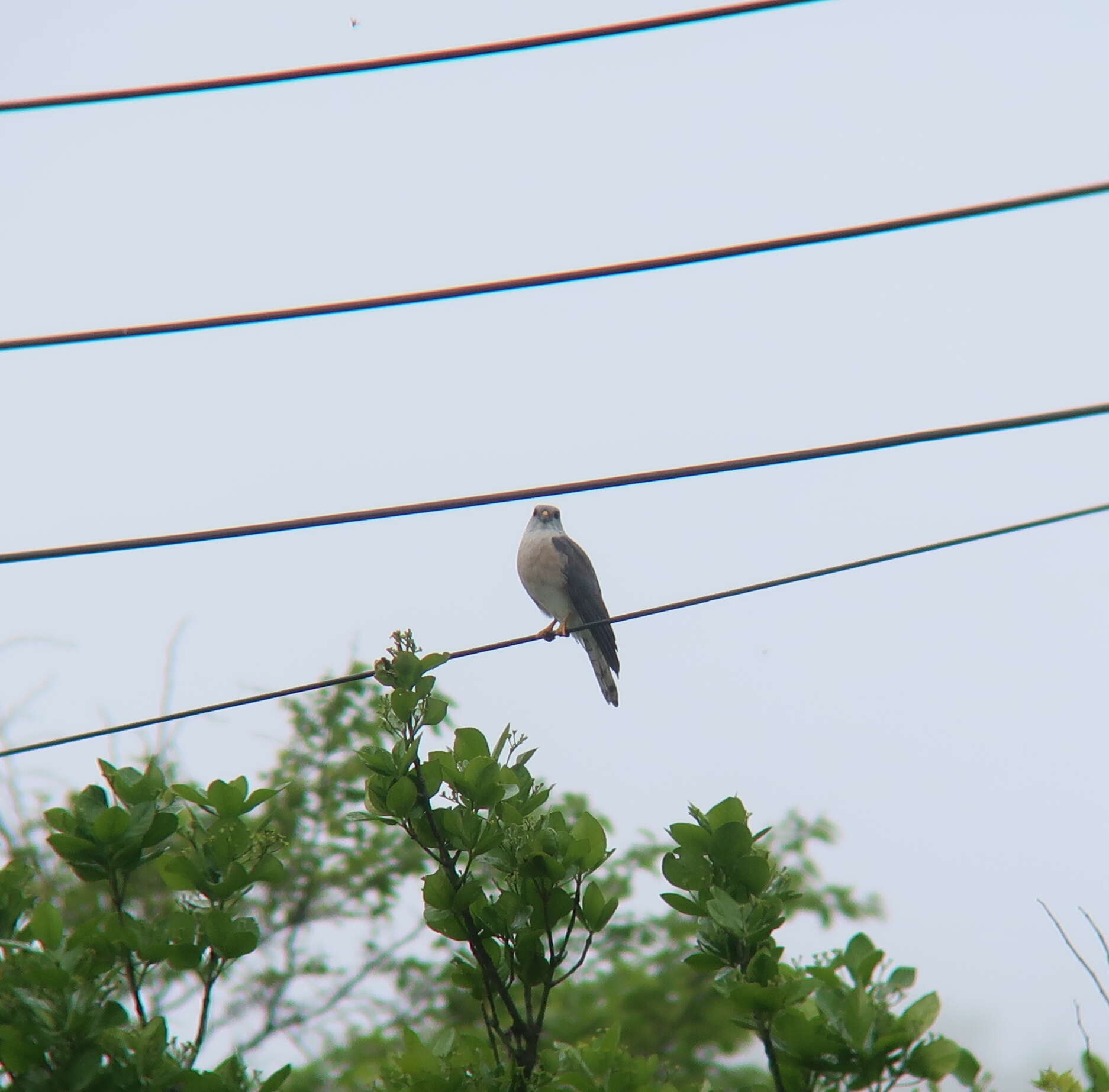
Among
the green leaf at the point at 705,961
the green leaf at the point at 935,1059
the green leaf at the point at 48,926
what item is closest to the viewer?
the green leaf at the point at 935,1059

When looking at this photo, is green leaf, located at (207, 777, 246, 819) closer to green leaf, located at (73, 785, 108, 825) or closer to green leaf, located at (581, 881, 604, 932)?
green leaf, located at (73, 785, 108, 825)

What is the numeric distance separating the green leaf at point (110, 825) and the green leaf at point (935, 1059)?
3.10 metres

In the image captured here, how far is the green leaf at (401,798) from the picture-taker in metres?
4.75

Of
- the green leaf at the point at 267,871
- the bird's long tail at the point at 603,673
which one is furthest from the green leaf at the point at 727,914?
the bird's long tail at the point at 603,673

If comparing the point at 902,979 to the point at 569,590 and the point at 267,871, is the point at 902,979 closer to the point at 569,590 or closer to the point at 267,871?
the point at 267,871

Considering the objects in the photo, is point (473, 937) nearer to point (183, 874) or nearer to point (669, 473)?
point (183, 874)

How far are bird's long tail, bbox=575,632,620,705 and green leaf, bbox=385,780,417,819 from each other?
4.94 metres

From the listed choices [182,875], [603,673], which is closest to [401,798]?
[182,875]

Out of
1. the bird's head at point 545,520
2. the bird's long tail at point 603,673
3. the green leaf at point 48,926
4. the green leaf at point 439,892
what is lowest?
the green leaf at point 439,892

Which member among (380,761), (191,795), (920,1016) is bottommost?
(920,1016)

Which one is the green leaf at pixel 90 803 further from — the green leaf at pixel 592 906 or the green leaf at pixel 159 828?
the green leaf at pixel 592 906

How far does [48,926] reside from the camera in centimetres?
474

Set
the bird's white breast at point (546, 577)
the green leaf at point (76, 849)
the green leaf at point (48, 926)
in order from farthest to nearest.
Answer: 1. the bird's white breast at point (546, 577)
2. the green leaf at point (76, 849)
3. the green leaf at point (48, 926)

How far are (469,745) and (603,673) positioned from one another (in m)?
4.72
